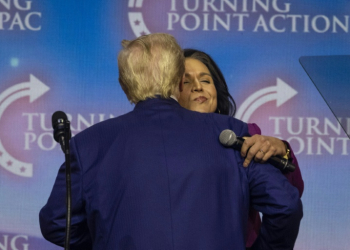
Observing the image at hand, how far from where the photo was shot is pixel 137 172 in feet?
5.72

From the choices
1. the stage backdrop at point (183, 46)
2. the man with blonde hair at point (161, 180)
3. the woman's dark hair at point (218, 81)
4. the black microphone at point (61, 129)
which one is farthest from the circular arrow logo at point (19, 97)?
the black microphone at point (61, 129)

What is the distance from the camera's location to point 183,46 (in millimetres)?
3199

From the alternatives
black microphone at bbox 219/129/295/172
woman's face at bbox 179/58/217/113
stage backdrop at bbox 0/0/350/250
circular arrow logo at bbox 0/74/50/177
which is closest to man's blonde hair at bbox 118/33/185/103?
black microphone at bbox 219/129/295/172

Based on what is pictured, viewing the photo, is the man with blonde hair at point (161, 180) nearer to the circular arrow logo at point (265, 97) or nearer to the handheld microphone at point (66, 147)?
the handheld microphone at point (66, 147)

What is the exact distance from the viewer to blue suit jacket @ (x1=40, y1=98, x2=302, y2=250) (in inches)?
68.1

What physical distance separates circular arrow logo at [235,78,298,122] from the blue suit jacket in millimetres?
1371

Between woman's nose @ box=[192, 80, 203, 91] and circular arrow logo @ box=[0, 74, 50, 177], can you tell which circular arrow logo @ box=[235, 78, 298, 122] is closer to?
woman's nose @ box=[192, 80, 203, 91]

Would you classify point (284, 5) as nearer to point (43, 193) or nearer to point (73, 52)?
point (73, 52)

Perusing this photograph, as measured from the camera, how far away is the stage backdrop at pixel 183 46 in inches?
126

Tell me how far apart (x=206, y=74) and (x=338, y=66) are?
0.79 meters

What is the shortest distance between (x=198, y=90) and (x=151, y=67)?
2.75 feet

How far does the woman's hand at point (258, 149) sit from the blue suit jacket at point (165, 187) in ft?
0.08

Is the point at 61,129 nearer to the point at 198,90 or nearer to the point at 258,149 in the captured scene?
the point at 258,149

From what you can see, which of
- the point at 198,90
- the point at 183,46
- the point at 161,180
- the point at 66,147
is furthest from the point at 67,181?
the point at 183,46
